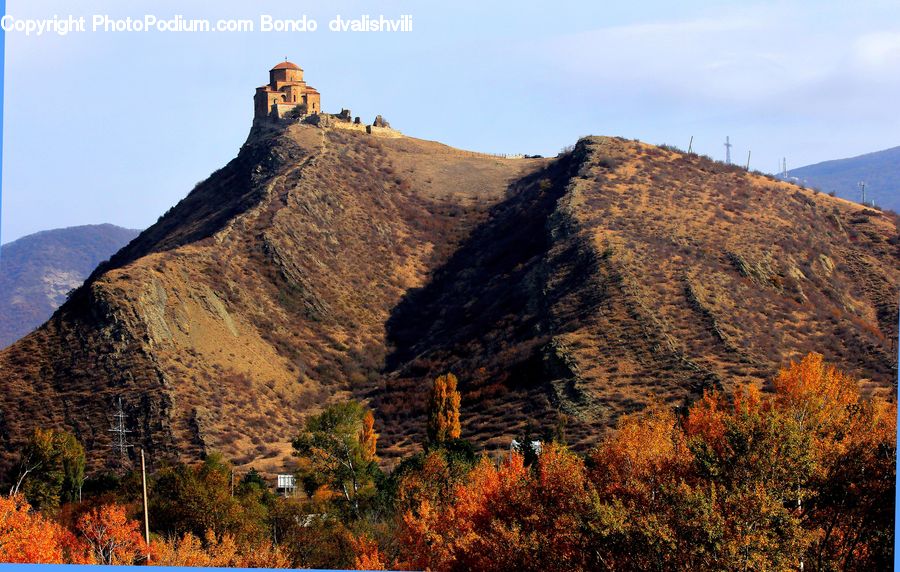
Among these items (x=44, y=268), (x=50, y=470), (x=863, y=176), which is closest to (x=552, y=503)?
(x=50, y=470)

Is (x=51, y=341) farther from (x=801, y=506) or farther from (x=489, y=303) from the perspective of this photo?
(x=801, y=506)

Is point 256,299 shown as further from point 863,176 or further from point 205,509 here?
point 863,176

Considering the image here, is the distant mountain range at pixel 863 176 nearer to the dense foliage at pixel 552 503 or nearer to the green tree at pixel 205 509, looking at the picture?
the dense foliage at pixel 552 503

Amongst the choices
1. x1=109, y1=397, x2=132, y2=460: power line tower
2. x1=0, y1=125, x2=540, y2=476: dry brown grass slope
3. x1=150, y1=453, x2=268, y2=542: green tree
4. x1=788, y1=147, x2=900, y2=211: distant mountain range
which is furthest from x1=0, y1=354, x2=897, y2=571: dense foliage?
x1=788, y1=147, x2=900, y2=211: distant mountain range

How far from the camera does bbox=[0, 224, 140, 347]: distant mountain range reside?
115 metres

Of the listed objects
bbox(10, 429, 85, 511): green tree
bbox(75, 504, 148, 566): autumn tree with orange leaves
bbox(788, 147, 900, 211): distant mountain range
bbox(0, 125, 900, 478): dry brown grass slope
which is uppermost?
bbox(788, 147, 900, 211): distant mountain range

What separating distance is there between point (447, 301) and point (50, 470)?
94.2 feet

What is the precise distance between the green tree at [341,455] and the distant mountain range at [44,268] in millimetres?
68868

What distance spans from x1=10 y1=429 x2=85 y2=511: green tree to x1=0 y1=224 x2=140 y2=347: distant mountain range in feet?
208

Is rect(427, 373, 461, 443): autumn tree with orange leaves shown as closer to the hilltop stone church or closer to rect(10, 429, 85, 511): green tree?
rect(10, 429, 85, 511): green tree

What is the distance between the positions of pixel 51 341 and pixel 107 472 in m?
10.6

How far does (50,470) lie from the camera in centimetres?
3703

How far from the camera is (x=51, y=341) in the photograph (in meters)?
50.3

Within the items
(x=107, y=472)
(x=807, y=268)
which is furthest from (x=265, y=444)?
(x=807, y=268)
